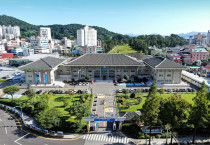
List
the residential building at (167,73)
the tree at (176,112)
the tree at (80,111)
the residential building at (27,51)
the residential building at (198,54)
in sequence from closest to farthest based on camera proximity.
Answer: the tree at (176,112)
the tree at (80,111)
the residential building at (167,73)
the residential building at (198,54)
the residential building at (27,51)

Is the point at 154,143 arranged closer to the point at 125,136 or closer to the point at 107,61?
the point at 125,136

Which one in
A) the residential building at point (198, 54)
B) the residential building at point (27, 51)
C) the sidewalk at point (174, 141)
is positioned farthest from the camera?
the residential building at point (27, 51)

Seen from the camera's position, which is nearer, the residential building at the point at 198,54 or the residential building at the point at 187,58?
the residential building at the point at 198,54

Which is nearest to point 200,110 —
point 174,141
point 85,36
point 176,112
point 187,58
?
point 176,112

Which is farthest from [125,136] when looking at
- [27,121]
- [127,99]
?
[27,121]

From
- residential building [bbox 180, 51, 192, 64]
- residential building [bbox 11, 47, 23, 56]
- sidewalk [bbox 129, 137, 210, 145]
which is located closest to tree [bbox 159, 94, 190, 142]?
sidewalk [bbox 129, 137, 210, 145]

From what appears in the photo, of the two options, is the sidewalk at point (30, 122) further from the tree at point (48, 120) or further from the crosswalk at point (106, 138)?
the tree at point (48, 120)

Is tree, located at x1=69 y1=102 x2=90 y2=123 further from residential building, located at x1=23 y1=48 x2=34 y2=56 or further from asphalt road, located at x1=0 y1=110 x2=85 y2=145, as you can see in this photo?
residential building, located at x1=23 y1=48 x2=34 y2=56

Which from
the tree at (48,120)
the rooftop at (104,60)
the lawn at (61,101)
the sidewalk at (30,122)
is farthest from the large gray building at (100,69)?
the tree at (48,120)
